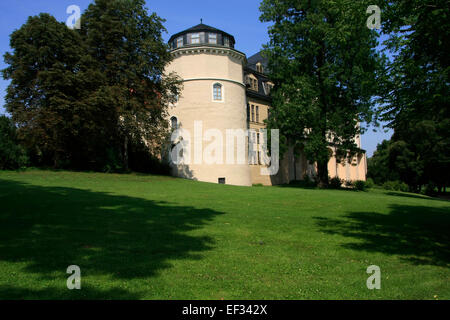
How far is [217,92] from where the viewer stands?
3209cm

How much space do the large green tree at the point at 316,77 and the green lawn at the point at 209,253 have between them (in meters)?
17.0

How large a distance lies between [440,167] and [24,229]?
57.6m

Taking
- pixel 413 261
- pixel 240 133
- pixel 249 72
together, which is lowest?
pixel 413 261

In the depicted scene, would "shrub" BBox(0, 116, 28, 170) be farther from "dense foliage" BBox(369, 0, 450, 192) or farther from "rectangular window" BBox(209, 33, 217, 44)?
"dense foliage" BBox(369, 0, 450, 192)

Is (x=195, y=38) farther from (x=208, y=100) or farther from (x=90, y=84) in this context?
(x=90, y=84)

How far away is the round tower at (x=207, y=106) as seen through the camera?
31.3 m

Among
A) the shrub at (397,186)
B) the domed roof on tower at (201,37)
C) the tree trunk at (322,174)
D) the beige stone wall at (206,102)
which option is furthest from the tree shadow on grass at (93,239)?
the shrub at (397,186)

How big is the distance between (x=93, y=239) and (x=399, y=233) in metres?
8.41

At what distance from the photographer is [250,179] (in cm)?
3397

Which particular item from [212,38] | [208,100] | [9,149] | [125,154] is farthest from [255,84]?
[9,149]

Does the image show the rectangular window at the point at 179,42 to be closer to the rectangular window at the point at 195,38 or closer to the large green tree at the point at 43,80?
the rectangular window at the point at 195,38

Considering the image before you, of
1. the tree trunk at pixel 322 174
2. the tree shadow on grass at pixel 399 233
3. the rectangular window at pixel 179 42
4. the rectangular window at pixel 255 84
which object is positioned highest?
the rectangular window at pixel 179 42
